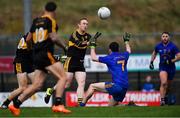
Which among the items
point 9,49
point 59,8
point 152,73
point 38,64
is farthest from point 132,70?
point 59,8

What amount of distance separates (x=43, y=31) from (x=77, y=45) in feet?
15.3

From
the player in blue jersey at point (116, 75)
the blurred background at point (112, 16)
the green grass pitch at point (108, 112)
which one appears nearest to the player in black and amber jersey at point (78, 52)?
the player in blue jersey at point (116, 75)

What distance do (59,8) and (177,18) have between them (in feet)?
24.4

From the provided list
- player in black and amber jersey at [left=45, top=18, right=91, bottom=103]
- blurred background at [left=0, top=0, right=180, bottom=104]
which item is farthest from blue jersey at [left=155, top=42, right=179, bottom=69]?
blurred background at [left=0, top=0, right=180, bottom=104]

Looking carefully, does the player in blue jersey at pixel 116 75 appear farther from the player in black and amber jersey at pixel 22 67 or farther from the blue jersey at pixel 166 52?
the blue jersey at pixel 166 52

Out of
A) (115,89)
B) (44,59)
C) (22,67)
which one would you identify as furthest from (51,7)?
(115,89)

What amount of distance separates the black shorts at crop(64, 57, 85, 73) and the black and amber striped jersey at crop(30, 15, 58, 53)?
4.56 meters

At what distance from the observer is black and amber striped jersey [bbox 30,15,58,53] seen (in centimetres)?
1576

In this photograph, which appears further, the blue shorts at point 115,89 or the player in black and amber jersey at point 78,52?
the player in black and amber jersey at point 78,52

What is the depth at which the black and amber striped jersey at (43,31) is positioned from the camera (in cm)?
1576

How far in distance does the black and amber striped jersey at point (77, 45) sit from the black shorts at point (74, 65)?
5.2 inches

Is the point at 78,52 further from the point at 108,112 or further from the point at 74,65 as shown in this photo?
the point at 108,112

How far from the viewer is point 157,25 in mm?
44969

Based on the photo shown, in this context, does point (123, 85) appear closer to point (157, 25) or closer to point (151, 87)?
point (151, 87)
